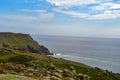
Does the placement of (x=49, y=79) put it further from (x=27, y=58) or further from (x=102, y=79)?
(x=27, y=58)

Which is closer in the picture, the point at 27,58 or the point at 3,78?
the point at 3,78

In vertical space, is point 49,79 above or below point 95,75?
above

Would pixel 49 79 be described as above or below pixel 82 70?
above

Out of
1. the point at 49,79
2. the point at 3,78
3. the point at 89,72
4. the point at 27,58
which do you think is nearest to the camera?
the point at 3,78

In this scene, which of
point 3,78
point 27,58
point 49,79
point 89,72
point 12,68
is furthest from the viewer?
point 27,58

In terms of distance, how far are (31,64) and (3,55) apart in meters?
50.6

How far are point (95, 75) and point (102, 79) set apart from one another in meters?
4.48

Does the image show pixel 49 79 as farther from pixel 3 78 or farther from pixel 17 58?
pixel 17 58

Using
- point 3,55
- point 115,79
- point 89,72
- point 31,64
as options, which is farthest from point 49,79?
point 3,55

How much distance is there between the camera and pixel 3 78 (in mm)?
39688

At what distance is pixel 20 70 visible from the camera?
6762cm

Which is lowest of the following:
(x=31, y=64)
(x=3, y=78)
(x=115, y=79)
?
(x=115, y=79)

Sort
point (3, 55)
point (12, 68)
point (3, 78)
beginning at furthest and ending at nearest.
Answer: point (3, 55) < point (12, 68) < point (3, 78)

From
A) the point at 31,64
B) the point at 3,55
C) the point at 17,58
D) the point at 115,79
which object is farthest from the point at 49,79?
the point at 3,55
